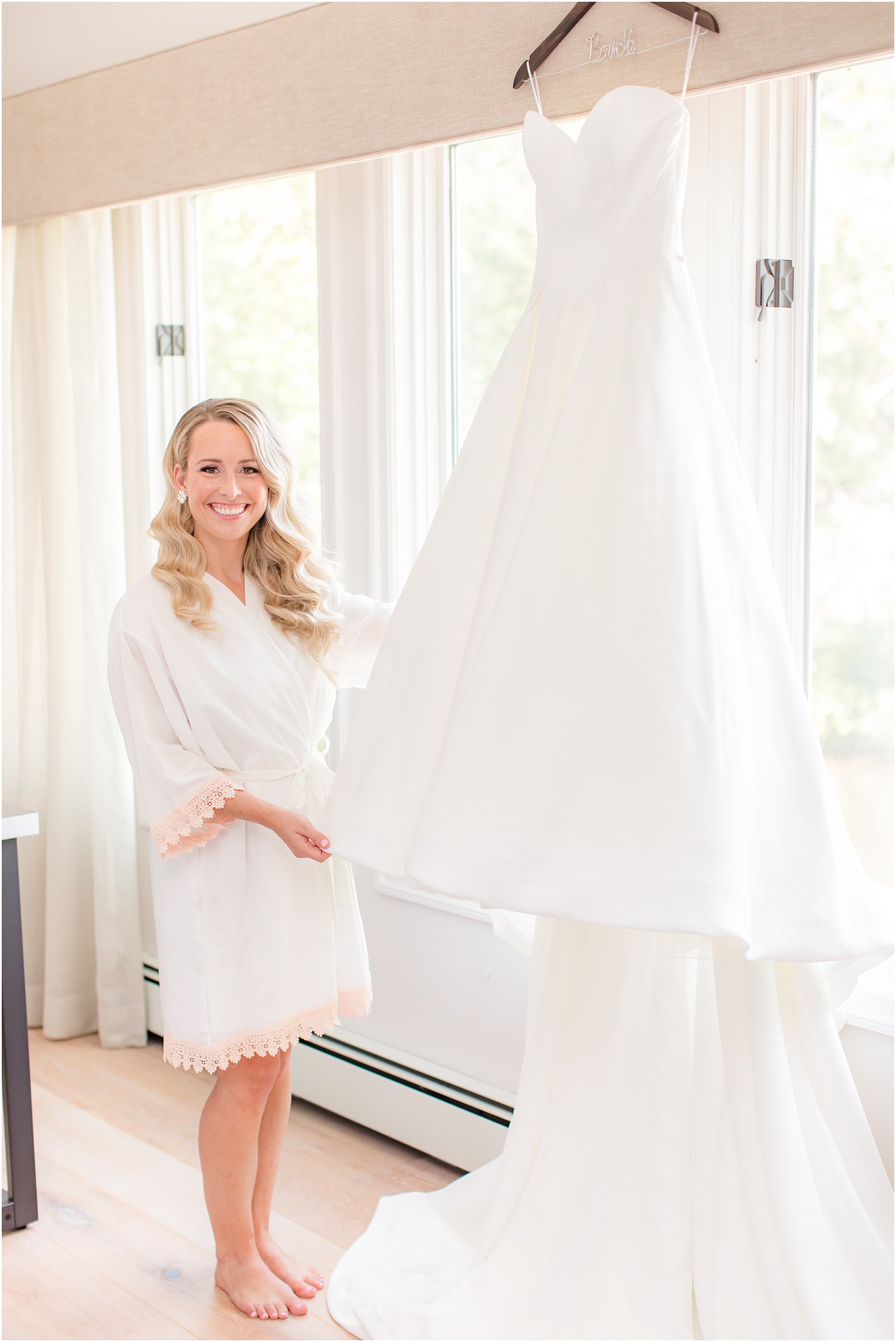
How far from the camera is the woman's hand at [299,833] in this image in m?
1.76

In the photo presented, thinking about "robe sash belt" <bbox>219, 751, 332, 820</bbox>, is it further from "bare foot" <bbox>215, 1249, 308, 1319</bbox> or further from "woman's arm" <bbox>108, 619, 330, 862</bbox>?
"bare foot" <bbox>215, 1249, 308, 1319</bbox>

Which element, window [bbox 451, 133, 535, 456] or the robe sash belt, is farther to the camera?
window [bbox 451, 133, 535, 456]

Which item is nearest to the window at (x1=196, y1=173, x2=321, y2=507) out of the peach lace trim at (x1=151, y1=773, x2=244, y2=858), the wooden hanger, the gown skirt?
the wooden hanger

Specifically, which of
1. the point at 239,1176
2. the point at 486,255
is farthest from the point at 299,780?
the point at 486,255

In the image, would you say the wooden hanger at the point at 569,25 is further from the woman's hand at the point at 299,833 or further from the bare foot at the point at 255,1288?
the bare foot at the point at 255,1288

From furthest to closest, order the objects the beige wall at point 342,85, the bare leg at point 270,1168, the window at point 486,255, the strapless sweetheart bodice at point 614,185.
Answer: the window at point 486,255
the bare leg at point 270,1168
the beige wall at point 342,85
the strapless sweetheart bodice at point 614,185

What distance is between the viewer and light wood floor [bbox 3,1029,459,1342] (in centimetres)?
189

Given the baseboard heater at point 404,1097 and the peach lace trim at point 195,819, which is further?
the baseboard heater at point 404,1097

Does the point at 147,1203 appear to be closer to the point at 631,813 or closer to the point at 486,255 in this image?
the point at 631,813

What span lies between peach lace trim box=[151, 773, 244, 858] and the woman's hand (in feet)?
0.25

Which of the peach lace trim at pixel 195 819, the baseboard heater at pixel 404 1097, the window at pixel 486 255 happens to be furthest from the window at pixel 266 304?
the baseboard heater at pixel 404 1097

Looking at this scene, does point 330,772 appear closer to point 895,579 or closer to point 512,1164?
point 512,1164

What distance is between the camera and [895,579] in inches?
71.2

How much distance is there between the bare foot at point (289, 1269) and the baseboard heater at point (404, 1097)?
1.35 feet
